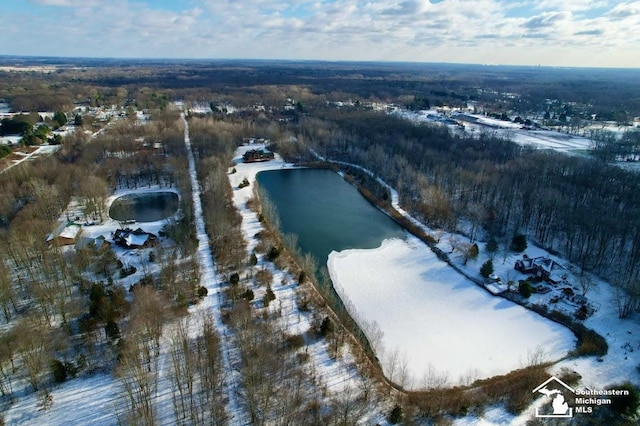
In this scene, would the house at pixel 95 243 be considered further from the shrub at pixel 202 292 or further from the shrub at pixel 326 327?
the shrub at pixel 326 327

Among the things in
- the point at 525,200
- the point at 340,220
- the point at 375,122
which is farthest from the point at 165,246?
the point at 375,122

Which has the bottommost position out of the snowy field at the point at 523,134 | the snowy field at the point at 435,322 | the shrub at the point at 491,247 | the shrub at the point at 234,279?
the snowy field at the point at 435,322

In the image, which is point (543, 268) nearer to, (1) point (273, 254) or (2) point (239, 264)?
(1) point (273, 254)

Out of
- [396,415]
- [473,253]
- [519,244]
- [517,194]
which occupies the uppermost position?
[517,194]

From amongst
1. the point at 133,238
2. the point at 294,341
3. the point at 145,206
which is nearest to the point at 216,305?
the point at 294,341

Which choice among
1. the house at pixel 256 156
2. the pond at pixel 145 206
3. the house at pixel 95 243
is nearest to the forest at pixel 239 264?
the house at pixel 95 243

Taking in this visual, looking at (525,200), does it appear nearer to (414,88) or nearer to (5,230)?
(5,230)
